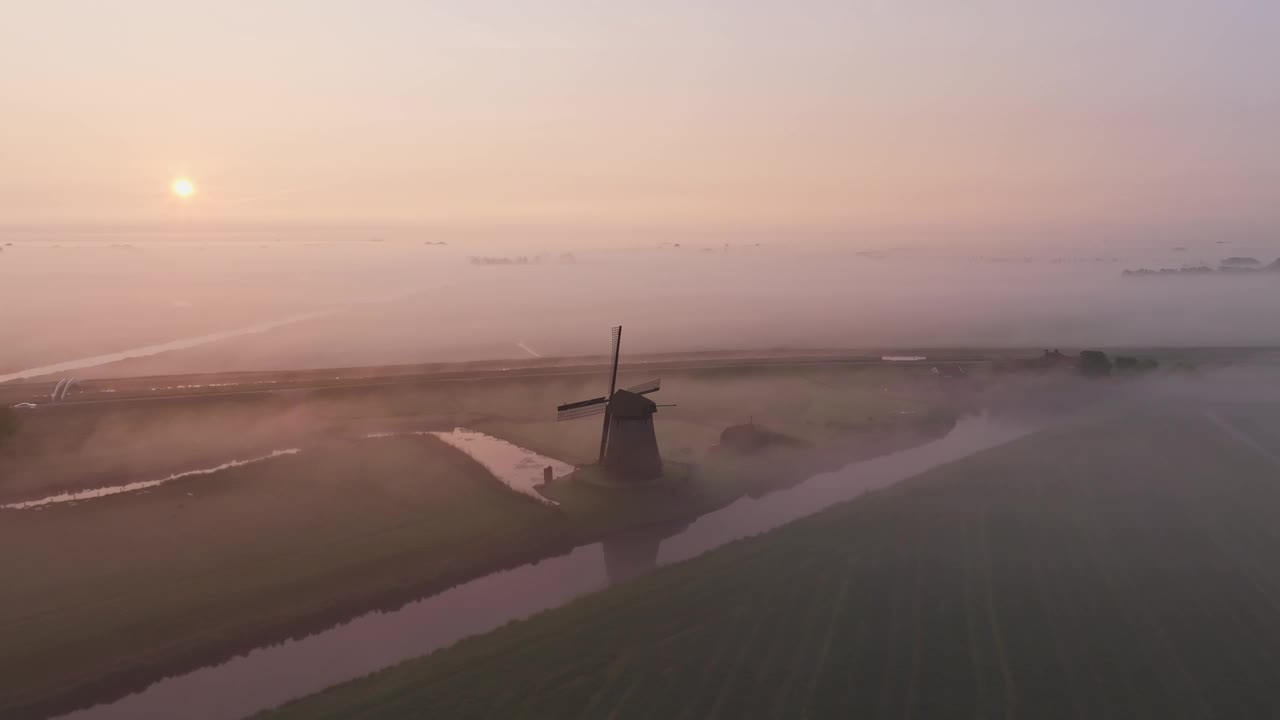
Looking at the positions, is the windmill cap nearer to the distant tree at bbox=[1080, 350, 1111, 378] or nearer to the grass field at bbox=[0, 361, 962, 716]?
the grass field at bbox=[0, 361, 962, 716]

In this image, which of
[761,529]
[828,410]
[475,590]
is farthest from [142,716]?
[828,410]

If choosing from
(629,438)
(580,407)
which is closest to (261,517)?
(580,407)

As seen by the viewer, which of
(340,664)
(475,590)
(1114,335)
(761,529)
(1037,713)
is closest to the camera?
(1037,713)

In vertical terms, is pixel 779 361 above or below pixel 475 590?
above

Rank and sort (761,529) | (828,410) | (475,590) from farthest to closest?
1. (828,410)
2. (761,529)
3. (475,590)

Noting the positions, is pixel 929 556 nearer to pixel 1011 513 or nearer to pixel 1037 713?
pixel 1011 513

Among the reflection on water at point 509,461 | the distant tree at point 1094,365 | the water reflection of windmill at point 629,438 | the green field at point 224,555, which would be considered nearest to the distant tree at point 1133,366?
the distant tree at point 1094,365

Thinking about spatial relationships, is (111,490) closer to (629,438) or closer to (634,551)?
(629,438)

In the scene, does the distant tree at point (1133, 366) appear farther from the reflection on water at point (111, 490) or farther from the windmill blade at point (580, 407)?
the reflection on water at point (111, 490)
